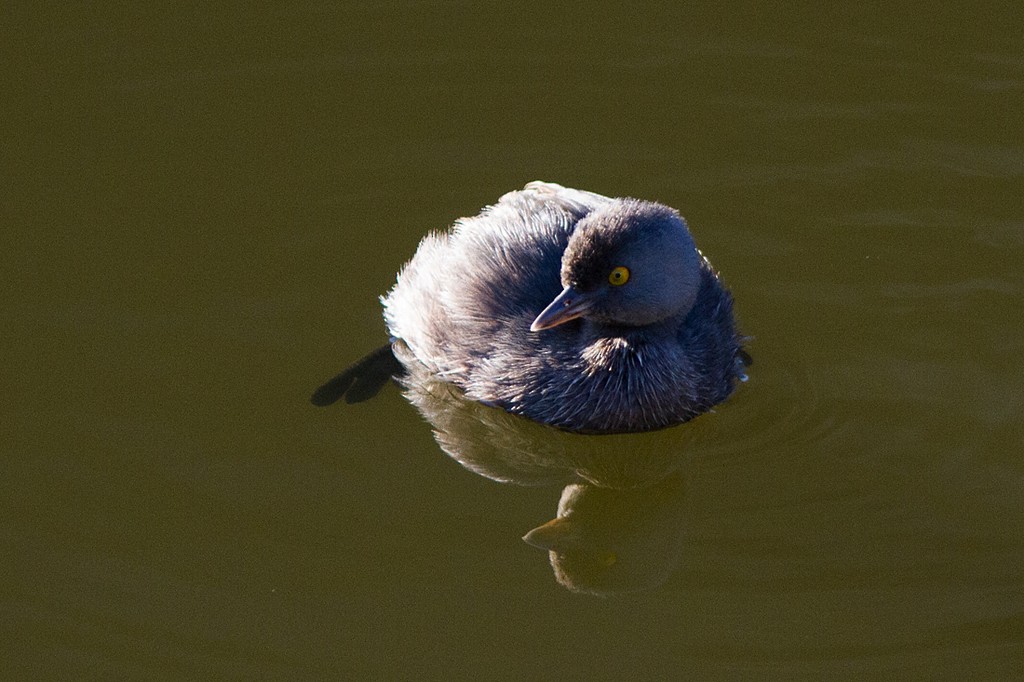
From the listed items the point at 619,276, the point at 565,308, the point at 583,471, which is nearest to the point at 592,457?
the point at 583,471

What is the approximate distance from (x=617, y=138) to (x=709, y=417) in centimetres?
237

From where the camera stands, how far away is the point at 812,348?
7062mm

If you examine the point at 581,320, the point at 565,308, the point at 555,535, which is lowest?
the point at 555,535

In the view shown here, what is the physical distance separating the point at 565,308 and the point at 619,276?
267mm

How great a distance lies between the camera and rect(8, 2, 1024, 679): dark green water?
223 inches

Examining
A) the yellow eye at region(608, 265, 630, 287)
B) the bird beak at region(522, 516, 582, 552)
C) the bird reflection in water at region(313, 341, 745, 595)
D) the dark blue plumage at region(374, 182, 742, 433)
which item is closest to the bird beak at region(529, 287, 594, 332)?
the dark blue plumage at region(374, 182, 742, 433)

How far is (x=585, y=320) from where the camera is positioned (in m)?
6.51

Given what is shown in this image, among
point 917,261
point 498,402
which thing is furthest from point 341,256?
point 917,261

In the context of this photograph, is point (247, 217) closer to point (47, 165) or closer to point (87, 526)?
point (47, 165)

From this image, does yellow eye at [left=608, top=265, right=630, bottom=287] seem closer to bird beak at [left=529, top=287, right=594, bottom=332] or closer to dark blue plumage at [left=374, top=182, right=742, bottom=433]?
dark blue plumage at [left=374, top=182, right=742, bottom=433]

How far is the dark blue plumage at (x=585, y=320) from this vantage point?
6137 millimetres

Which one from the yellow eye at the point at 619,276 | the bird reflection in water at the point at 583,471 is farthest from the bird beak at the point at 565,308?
the bird reflection in water at the point at 583,471

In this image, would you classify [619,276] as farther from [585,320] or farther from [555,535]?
[555,535]

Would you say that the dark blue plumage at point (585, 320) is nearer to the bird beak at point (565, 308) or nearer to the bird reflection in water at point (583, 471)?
the bird beak at point (565, 308)
